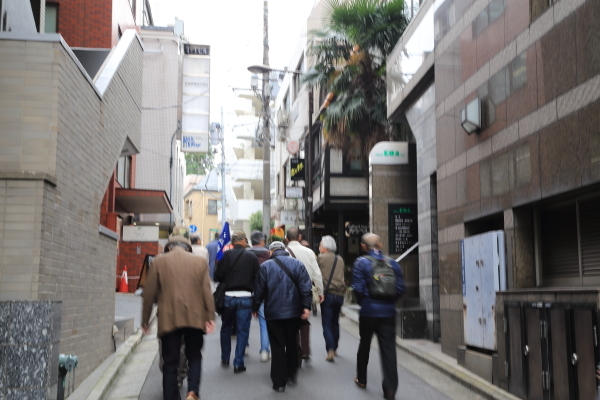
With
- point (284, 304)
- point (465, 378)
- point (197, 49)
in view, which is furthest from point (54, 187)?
point (197, 49)

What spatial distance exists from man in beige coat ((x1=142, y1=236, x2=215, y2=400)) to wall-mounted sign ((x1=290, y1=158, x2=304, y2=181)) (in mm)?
22047

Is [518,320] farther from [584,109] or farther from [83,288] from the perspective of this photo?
[83,288]

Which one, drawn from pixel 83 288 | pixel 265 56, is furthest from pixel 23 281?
pixel 265 56

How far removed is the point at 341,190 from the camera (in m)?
22.4

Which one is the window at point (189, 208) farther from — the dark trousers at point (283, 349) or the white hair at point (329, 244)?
the dark trousers at point (283, 349)

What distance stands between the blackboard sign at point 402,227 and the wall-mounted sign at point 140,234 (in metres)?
7.75

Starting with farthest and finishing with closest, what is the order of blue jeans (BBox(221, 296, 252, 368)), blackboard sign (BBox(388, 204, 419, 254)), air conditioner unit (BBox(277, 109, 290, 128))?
1. air conditioner unit (BBox(277, 109, 290, 128))
2. blackboard sign (BBox(388, 204, 419, 254))
3. blue jeans (BBox(221, 296, 252, 368))

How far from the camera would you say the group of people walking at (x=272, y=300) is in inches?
269

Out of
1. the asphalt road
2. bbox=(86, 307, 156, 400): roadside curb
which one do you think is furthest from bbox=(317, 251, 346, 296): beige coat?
bbox=(86, 307, 156, 400): roadside curb

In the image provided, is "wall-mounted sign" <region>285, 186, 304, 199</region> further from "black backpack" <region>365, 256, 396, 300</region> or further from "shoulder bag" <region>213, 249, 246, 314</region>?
"black backpack" <region>365, 256, 396, 300</region>

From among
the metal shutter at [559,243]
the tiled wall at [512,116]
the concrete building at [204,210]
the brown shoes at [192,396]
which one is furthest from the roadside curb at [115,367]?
the concrete building at [204,210]

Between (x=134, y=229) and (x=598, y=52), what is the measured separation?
1625cm

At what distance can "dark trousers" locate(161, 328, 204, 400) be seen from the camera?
665 centimetres

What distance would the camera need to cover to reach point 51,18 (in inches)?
719
